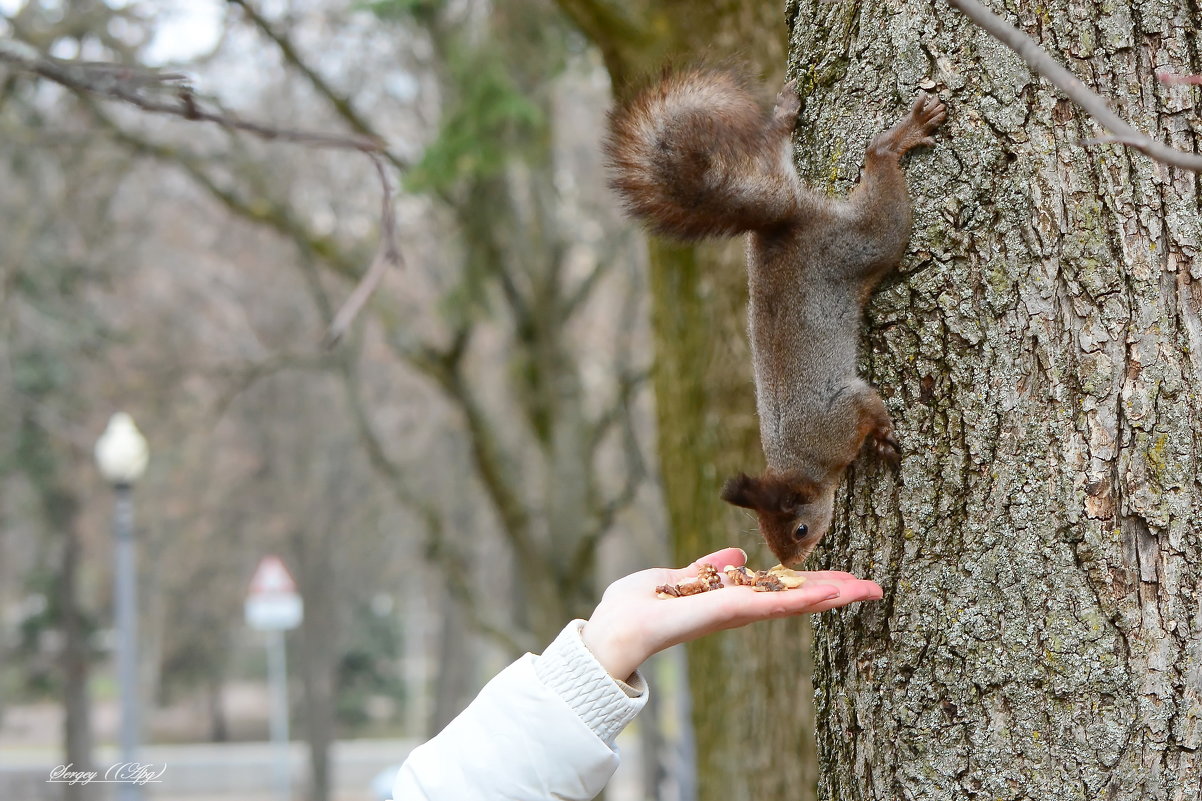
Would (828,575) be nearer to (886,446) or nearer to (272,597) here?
(886,446)

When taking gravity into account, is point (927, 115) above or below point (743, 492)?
above

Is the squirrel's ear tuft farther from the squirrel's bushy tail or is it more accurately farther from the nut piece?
the squirrel's bushy tail

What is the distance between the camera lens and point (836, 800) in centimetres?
188

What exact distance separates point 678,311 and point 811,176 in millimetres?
2443

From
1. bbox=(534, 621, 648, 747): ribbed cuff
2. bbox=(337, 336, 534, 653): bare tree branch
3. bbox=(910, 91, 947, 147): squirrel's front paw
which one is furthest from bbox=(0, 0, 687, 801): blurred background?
bbox=(534, 621, 648, 747): ribbed cuff

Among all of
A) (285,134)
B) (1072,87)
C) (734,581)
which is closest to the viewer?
(1072,87)

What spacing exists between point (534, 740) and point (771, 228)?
39.5 inches

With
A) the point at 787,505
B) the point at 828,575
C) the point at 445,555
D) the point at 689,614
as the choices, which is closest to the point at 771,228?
the point at 787,505

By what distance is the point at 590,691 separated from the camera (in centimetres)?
162

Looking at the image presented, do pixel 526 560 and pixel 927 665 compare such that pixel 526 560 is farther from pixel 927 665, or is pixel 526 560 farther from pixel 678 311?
pixel 927 665

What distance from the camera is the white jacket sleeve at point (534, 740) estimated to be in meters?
1.59

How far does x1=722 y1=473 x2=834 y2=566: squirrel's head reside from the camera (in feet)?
7.35

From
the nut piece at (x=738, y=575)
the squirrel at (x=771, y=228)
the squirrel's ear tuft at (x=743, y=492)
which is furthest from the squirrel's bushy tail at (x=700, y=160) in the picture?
the nut piece at (x=738, y=575)

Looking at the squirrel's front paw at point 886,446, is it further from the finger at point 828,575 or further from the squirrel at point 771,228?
the finger at point 828,575
